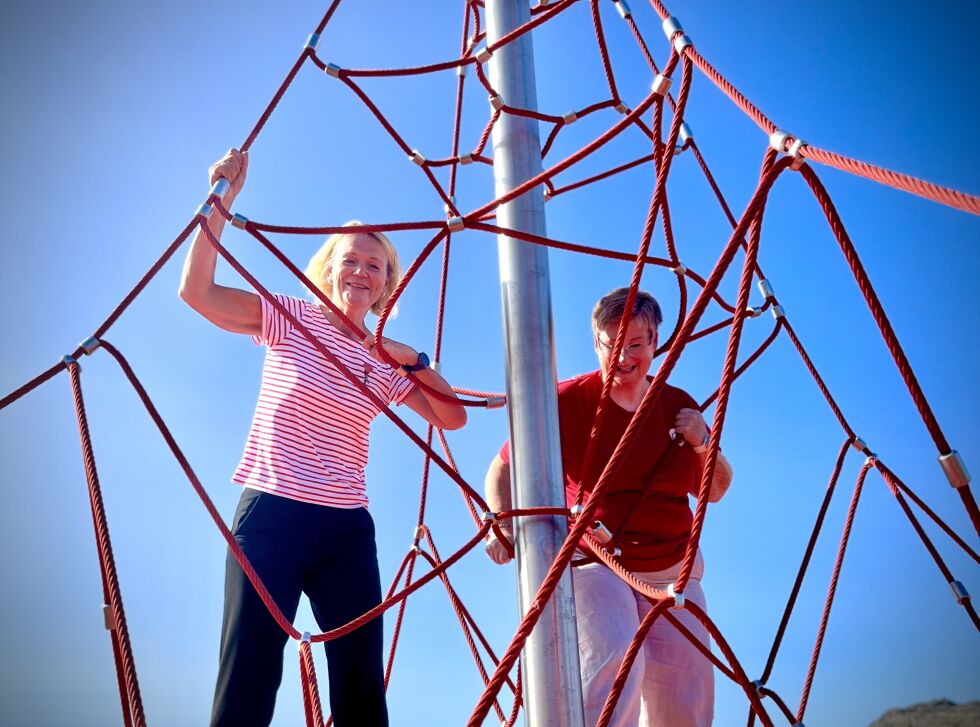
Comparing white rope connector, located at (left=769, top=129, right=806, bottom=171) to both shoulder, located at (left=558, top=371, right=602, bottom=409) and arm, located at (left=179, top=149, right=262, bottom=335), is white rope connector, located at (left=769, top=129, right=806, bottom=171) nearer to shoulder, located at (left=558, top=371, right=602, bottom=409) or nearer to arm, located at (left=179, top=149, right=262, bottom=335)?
shoulder, located at (left=558, top=371, right=602, bottom=409)

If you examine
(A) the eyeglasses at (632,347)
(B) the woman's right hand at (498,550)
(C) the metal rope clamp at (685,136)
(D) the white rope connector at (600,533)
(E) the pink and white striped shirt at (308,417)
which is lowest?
(B) the woman's right hand at (498,550)

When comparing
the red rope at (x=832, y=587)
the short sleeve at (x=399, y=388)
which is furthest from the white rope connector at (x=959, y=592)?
the short sleeve at (x=399, y=388)

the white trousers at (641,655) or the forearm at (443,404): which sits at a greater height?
the forearm at (443,404)

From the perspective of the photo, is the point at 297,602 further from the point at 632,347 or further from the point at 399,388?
the point at 632,347

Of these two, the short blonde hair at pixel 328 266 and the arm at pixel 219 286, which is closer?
the arm at pixel 219 286

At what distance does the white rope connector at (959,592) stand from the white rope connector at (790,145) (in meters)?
1.43

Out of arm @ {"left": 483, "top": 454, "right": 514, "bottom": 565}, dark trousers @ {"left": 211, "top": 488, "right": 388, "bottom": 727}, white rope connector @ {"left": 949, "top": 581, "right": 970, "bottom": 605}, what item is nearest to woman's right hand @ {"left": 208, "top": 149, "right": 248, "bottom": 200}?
dark trousers @ {"left": 211, "top": 488, "right": 388, "bottom": 727}

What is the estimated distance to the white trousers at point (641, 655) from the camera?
1.56 meters

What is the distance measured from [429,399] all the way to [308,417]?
1.05ft

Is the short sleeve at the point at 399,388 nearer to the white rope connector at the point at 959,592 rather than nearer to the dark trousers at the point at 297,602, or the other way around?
the dark trousers at the point at 297,602

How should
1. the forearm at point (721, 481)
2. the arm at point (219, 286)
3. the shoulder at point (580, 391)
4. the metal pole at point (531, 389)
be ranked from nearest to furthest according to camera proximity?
the metal pole at point (531, 389)
the arm at point (219, 286)
the shoulder at point (580, 391)
the forearm at point (721, 481)

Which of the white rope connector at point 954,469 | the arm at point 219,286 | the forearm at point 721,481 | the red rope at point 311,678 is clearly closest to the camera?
the white rope connector at point 954,469

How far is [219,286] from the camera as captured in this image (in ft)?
5.55

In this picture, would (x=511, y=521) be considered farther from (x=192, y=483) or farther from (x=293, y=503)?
A: (x=192, y=483)
